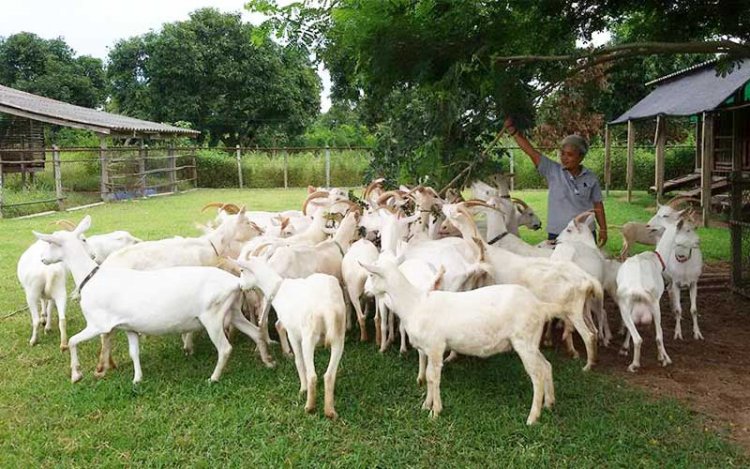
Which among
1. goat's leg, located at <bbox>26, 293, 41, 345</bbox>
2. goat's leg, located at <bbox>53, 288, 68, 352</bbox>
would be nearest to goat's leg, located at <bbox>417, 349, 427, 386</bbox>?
goat's leg, located at <bbox>53, 288, 68, 352</bbox>

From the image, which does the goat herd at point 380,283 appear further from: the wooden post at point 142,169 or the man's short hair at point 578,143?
the wooden post at point 142,169

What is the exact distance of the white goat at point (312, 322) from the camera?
4289mm

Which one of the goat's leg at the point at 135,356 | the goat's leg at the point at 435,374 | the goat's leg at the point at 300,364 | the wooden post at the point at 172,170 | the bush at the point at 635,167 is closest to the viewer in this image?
the goat's leg at the point at 435,374

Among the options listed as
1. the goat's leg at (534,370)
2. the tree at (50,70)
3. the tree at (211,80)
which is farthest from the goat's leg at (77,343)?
→ the tree at (50,70)

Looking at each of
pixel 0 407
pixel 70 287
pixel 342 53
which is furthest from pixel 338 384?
pixel 70 287

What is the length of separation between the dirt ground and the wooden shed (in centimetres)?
470

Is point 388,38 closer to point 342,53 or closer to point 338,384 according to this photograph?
point 342,53

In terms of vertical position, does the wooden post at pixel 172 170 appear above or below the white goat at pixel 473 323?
above

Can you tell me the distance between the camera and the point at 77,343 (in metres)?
4.96

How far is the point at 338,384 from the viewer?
483 centimetres

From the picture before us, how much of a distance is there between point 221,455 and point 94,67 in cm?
4422

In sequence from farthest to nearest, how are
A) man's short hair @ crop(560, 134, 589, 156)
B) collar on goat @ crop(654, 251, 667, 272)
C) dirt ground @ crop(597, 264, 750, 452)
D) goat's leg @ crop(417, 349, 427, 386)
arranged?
man's short hair @ crop(560, 134, 589, 156), collar on goat @ crop(654, 251, 667, 272), goat's leg @ crop(417, 349, 427, 386), dirt ground @ crop(597, 264, 750, 452)

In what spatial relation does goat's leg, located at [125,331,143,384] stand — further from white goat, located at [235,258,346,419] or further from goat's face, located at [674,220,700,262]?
goat's face, located at [674,220,700,262]

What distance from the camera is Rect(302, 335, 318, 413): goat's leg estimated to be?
427 centimetres
